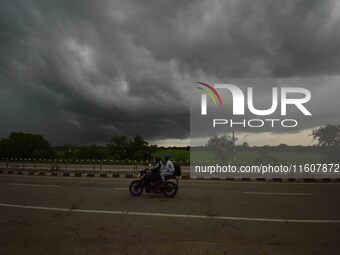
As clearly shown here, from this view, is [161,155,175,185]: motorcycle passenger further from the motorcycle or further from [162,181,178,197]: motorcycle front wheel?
[162,181,178,197]: motorcycle front wheel

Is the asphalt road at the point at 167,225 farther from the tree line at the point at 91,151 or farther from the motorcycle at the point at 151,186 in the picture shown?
the tree line at the point at 91,151

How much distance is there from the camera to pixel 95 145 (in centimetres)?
6250

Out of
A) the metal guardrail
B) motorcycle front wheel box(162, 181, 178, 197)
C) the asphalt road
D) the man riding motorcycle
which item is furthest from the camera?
the metal guardrail

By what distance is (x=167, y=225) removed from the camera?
22.0 feet

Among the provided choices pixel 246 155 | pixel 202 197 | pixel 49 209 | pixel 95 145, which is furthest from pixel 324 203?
pixel 95 145

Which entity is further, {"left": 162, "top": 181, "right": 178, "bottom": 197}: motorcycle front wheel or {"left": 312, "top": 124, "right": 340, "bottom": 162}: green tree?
{"left": 312, "top": 124, "right": 340, "bottom": 162}: green tree

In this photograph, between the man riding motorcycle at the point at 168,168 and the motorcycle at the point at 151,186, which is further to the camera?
the man riding motorcycle at the point at 168,168

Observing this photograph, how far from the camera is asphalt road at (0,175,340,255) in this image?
521cm

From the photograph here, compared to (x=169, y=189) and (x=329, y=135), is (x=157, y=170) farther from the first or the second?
(x=329, y=135)

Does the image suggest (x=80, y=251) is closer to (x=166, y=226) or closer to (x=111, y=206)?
(x=166, y=226)

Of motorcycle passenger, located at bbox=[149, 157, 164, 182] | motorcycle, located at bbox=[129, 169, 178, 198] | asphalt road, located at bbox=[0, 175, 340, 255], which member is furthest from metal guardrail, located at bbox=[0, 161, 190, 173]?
asphalt road, located at bbox=[0, 175, 340, 255]

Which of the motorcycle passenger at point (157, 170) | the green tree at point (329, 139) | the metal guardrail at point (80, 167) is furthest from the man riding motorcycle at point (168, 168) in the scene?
the green tree at point (329, 139)

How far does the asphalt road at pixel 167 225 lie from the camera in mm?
5215

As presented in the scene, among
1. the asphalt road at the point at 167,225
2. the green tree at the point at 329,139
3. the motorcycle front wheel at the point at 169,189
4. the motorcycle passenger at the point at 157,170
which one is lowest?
the asphalt road at the point at 167,225
